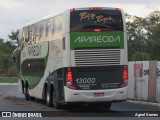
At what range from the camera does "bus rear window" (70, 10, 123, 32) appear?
21203 millimetres

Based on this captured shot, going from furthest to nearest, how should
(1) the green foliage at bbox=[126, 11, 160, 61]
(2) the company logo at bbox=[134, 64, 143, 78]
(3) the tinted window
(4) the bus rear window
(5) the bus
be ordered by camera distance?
(1) the green foliage at bbox=[126, 11, 160, 61] → (2) the company logo at bbox=[134, 64, 143, 78] → (3) the tinted window → (4) the bus rear window → (5) the bus

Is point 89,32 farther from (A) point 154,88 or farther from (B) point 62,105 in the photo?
(A) point 154,88

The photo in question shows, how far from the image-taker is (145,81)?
28.4m

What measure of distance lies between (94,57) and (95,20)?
4.73 ft

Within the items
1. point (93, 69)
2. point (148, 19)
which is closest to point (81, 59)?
point (93, 69)

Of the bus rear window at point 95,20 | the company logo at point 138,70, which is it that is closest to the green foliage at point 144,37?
the company logo at point 138,70

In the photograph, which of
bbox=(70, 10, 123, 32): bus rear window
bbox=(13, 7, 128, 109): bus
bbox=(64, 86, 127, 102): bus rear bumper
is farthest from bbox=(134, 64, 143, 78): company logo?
bbox=(64, 86, 127, 102): bus rear bumper

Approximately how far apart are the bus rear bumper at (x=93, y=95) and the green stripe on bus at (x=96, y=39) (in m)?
1.67

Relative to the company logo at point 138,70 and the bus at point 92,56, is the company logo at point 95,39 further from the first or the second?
the company logo at point 138,70

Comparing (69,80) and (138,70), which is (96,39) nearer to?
(69,80)

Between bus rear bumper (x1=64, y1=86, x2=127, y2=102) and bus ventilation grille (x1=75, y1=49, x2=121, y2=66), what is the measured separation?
1.02 meters

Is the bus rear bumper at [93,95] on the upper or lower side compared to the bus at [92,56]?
lower

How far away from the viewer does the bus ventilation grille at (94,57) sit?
21.0 meters

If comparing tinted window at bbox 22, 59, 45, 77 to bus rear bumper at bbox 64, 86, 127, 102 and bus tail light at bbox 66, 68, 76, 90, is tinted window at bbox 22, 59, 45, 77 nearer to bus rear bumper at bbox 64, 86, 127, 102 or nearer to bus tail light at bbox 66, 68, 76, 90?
bus tail light at bbox 66, 68, 76, 90
